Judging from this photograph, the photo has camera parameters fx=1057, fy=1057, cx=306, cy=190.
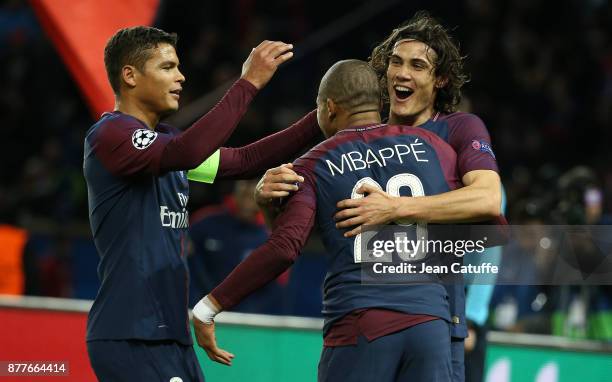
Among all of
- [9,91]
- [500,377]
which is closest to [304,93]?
[9,91]

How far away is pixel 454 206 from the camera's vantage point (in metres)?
3.93

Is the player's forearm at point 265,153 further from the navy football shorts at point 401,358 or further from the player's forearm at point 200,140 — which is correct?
the navy football shorts at point 401,358

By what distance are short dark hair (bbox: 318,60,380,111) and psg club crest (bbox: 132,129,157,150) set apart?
693 millimetres

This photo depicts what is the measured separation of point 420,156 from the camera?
3914 millimetres

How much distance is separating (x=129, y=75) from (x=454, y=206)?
136 centimetres

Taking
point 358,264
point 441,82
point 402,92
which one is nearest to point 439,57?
point 441,82

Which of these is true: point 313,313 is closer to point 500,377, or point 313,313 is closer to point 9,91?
point 500,377

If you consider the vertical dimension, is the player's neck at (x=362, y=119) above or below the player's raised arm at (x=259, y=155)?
above

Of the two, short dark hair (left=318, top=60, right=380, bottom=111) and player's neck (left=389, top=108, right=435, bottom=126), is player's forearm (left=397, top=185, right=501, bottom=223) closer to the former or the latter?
short dark hair (left=318, top=60, right=380, bottom=111)

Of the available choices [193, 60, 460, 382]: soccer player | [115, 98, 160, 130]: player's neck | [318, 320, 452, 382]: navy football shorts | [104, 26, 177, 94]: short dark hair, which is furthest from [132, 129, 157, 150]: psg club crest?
[318, 320, 452, 382]: navy football shorts

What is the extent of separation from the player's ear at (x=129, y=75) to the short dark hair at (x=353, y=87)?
756 mm

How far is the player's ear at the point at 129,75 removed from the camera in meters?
4.13

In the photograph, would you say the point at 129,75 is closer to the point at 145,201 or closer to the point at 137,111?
the point at 137,111

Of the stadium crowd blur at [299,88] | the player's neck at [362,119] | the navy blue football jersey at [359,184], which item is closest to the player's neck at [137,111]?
the navy blue football jersey at [359,184]
